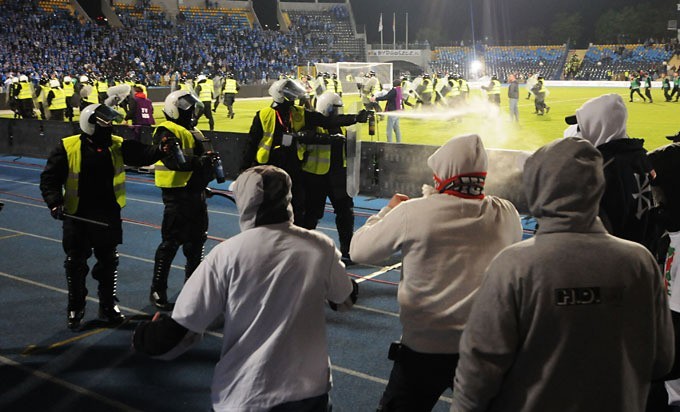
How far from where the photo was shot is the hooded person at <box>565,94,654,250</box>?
3797 millimetres

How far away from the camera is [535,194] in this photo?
7.10ft

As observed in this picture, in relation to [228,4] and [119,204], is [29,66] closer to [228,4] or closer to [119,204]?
[228,4]

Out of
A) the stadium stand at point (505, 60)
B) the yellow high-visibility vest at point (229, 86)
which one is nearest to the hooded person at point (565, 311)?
the yellow high-visibility vest at point (229, 86)

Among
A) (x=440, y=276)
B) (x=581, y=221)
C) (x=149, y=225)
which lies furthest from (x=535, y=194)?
(x=149, y=225)

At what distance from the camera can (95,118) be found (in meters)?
5.83

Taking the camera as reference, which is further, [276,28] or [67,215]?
[276,28]

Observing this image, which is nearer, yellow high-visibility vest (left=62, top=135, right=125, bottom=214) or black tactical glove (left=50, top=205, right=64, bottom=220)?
black tactical glove (left=50, top=205, right=64, bottom=220)

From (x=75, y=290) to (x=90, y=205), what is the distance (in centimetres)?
77

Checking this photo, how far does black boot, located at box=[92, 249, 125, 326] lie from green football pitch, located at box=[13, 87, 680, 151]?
12.6 meters

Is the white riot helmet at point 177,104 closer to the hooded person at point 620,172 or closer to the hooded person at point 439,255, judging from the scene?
the hooded person at point 620,172

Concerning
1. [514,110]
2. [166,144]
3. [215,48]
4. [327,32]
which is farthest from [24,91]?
[327,32]

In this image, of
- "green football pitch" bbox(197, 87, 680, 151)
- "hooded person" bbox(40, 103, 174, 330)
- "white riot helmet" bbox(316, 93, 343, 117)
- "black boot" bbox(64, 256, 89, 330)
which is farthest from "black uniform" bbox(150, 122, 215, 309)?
"green football pitch" bbox(197, 87, 680, 151)

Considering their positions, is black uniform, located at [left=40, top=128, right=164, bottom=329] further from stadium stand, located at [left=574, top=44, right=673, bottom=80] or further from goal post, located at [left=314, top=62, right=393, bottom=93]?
stadium stand, located at [left=574, top=44, right=673, bottom=80]

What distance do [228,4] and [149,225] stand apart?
194 feet
